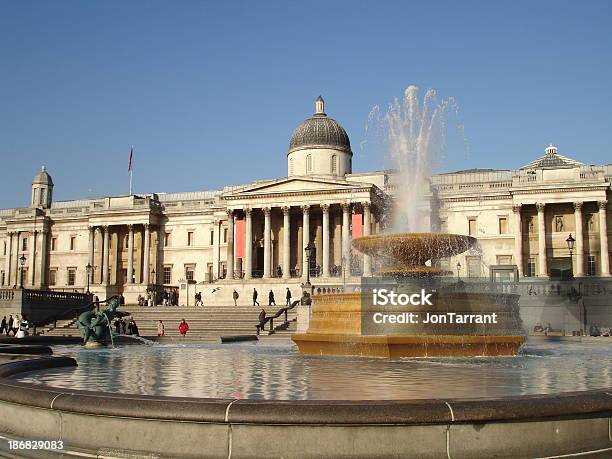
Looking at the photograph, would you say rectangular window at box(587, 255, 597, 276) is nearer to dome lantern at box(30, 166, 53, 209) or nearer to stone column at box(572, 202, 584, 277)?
stone column at box(572, 202, 584, 277)

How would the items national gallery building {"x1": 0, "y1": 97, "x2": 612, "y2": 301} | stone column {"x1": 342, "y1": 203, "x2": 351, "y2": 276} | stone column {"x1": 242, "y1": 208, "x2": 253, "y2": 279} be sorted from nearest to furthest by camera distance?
stone column {"x1": 342, "y1": 203, "x2": 351, "y2": 276}, national gallery building {"x1": 0, "y1": 97, "x2": 612, "y2": 301}, stone column {"x1": 242, "y1": 208, "x2": 253, "y2": 279}

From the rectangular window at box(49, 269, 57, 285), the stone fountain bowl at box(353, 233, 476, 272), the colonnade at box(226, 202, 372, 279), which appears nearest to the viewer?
the stone fountain bowl at box(353, 233, 476, 272)

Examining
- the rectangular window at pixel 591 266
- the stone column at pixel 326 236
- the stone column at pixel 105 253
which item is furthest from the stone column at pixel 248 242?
the rectangular window at pixel 591 266

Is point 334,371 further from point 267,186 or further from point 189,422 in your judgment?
point 267,186

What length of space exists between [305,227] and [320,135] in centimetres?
1088

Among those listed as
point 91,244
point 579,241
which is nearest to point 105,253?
point 91,244

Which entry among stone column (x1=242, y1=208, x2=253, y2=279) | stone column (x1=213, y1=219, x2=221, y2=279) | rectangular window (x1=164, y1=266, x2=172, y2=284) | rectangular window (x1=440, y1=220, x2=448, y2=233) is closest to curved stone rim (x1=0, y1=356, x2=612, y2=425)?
stone column (x1=242, y1=208, x2=253, y2=279)

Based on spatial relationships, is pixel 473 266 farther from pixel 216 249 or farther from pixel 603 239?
pixel 216 249

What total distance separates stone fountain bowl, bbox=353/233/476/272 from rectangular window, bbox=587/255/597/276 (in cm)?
4043

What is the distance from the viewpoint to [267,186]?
56688 mm

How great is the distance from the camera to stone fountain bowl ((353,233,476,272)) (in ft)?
55.6

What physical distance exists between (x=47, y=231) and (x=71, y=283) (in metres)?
6.23

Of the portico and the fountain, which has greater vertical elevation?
the portico

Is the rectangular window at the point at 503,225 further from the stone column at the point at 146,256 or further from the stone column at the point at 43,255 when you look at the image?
the stone column at the point at 43,255
